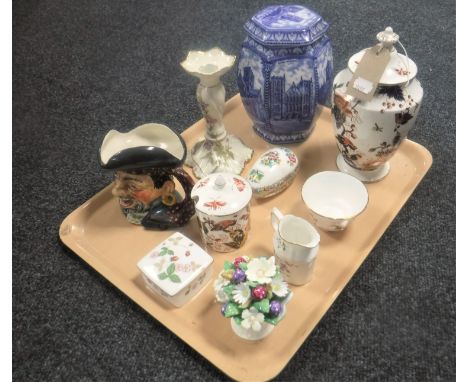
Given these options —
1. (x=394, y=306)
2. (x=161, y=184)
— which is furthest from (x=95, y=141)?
(x=394, y=306)

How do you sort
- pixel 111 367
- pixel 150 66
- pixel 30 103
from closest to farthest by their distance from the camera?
pixel 111 367 → pixel 30 103 → pixel 150 66

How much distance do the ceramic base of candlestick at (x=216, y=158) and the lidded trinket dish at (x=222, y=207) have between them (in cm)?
17

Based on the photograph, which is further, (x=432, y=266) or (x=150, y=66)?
(x=150, y=66)

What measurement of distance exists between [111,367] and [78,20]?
4.75 feet

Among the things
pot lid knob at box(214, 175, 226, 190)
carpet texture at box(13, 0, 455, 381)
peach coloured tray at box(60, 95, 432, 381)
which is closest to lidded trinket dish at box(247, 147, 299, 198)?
peach coloured tray at box(60, 95, 432, 381)

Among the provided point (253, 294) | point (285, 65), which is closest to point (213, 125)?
point (285, 65)

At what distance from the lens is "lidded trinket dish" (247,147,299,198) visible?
95 centimetres

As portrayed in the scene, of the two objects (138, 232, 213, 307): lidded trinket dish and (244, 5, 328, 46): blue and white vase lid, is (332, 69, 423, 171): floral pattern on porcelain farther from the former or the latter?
(138, 232, 213, 307): lidded trinket dish

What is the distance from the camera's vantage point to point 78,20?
69.9 inches

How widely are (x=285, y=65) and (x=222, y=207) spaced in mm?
340

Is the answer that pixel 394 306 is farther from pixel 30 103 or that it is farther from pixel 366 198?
pixel 30 103

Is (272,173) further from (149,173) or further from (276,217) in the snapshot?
(149,173)

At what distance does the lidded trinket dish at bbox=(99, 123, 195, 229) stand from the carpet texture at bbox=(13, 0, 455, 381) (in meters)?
0.17

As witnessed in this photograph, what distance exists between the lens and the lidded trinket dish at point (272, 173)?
0.95 m
